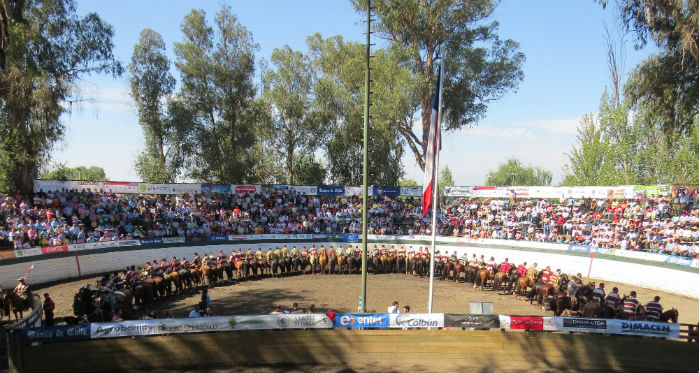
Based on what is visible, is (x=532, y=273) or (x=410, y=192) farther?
(x=410, y=192)

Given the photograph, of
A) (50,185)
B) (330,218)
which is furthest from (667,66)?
(50,185)

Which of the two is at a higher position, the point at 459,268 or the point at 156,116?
the point at 156,116

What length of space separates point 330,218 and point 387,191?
5.30 metres

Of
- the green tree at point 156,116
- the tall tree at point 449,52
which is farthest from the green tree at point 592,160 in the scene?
the green tree at point 156,116

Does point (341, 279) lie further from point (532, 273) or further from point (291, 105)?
point (291, 105)

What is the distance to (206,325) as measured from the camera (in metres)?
11.8

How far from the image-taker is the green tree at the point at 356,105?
35.2 meters

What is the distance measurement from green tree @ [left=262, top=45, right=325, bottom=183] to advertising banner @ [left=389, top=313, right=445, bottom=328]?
31.8m

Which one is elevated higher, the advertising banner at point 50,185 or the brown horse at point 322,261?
the advertising banner at point 50,185

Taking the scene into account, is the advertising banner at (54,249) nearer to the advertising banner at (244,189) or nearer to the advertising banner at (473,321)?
the advertising banner at (244,189)

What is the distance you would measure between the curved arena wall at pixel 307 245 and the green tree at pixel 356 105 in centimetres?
1244

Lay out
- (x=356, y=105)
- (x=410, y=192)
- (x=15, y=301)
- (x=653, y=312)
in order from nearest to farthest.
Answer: (x=653, y=312), (x=15, y=301), (x=410, y=192), (x=356, y=105)

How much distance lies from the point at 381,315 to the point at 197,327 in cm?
501

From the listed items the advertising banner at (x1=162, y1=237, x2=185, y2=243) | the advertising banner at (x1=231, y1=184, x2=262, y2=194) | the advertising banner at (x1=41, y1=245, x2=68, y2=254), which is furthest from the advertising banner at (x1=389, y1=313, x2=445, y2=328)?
the advertising banner at (x1=231, y1=184, x2=262, y2=194)
